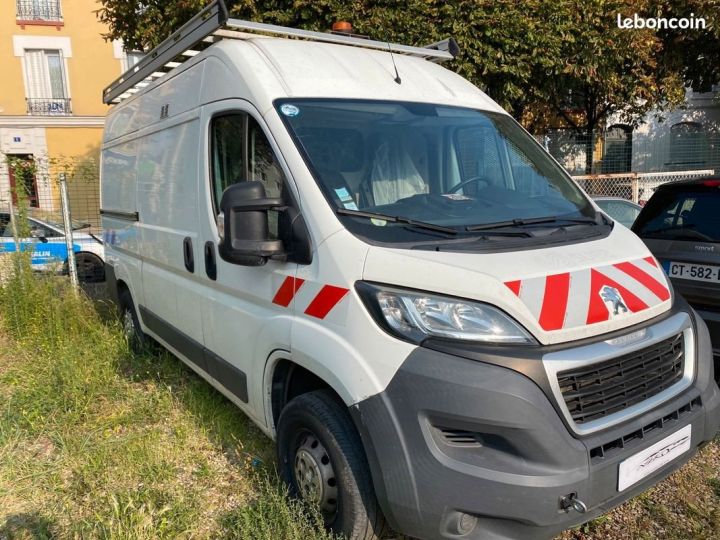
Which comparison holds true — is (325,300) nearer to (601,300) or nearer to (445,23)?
(601,300)

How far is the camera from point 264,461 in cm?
342

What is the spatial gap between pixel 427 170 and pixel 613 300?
1140mm

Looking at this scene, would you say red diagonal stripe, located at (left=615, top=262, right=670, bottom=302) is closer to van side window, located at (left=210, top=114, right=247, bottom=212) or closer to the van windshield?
the van windshield

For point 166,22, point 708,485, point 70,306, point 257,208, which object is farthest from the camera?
point 166,22

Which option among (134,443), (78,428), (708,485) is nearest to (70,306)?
(78,428)

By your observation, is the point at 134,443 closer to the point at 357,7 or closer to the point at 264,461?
the point at 264,461

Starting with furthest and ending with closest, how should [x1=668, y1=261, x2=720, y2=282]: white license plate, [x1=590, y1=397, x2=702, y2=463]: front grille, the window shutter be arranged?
the window shutter → [x1=668, y1=261, x2=720, y2=282]: white license plate → [x1=590, y1=397, x2=702, y2=463]: front grille

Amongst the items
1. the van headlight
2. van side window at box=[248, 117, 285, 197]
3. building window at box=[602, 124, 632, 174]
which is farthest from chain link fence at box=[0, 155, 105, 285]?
building window at box=[602, 124, 632, 174]

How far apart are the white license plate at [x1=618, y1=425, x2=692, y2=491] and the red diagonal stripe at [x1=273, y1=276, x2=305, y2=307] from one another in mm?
1515

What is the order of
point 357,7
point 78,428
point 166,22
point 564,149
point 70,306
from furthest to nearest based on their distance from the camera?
1. point 564,149
2. point 166,22
3. point 357,7
4. point 70,306
5. point 78,428

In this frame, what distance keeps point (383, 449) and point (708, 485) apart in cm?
216

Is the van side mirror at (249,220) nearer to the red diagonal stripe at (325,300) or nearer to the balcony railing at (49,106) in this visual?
the red diagonal stripe at (325,300)

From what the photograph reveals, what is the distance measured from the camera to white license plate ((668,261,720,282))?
3734mm

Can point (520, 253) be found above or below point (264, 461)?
above
